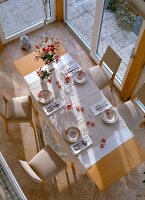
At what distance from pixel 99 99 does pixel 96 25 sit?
1.42m

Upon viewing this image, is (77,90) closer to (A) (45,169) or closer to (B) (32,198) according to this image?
(A) (45,169)

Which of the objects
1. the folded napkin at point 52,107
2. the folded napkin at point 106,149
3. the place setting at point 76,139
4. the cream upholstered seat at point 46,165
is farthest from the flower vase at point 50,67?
the folded napkin at point 106,149

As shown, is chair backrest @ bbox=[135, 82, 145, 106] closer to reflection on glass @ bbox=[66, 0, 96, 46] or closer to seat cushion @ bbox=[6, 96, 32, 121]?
seat cushion @ bbox=[6, 96, 32, 121]

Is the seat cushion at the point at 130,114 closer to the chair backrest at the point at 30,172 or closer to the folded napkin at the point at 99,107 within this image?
the folded napkin at the point at 99,107

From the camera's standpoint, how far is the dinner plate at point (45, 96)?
4.00 metres

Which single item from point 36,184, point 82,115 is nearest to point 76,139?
point 82,115

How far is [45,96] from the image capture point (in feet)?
13.2

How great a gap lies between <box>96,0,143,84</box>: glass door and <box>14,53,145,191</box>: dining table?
3.34 feet

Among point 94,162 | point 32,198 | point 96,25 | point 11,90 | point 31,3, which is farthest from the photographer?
point 31,3

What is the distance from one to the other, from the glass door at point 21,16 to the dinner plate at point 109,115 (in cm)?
268

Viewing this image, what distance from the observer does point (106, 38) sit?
523 cm

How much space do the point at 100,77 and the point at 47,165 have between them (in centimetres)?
162

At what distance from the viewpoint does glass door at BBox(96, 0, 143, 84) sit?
4.39 metres

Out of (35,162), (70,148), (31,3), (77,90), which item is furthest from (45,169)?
(31,3)
